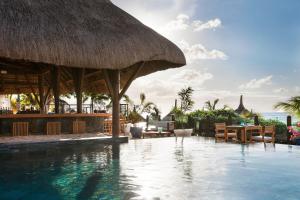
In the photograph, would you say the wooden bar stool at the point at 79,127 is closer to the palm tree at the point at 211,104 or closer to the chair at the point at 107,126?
the chair at the point at 107,126

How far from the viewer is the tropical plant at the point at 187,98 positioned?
29906 millimetres

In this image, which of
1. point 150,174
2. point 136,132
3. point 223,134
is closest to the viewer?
point 150,174

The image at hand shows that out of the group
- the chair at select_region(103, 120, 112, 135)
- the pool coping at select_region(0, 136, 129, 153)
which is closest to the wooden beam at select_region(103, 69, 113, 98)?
the pool coping at select_region(0, 136, 129, 153)

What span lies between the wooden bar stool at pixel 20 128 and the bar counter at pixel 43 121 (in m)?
0.18

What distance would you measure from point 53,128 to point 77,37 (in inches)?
162

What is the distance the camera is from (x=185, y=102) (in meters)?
30.1

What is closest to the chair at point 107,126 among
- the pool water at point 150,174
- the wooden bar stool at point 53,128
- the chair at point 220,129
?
the wooden bar stool at point 53,128

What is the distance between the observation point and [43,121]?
42.4 feet

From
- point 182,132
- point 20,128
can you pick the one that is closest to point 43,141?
point 20,128

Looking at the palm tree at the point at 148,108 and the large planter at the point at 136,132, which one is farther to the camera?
the palm tree at the point at 148,108

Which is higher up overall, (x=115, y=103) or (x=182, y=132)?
(x=115, y=103)

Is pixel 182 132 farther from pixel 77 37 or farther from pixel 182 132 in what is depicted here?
pixel 77 37

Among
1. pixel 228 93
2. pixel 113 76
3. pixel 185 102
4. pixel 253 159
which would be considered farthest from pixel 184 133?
pixel 185 102

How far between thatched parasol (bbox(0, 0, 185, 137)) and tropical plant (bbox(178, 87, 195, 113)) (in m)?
15.8
